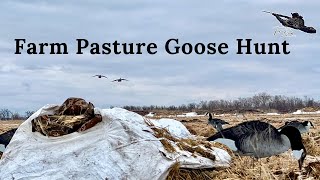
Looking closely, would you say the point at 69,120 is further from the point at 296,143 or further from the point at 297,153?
the point at 296,143

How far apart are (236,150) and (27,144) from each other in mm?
2991

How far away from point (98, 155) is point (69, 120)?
0.95m

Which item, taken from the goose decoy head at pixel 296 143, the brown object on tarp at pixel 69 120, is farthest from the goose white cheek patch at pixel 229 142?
the brown object on tarp at pixel 69 120

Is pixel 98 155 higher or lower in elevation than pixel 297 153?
higher

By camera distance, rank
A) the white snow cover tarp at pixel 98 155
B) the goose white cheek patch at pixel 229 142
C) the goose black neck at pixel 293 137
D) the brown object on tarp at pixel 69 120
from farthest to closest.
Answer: the goose white cheek patch at pixel 229 142
the goose black neck at pixel 293 137
the brown object on tarp at pixel 69 120
the white snow cover tarp at pixel 98 155

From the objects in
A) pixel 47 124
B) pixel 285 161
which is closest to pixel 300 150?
pixel 285 161

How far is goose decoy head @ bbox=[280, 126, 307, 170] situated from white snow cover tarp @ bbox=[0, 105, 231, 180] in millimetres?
1358

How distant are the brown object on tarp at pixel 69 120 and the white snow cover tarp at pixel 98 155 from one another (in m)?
0.11

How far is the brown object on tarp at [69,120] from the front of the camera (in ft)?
21.8

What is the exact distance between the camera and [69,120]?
6.77m

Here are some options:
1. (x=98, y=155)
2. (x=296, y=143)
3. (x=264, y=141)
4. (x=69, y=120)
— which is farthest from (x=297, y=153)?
(x=69, y=120)

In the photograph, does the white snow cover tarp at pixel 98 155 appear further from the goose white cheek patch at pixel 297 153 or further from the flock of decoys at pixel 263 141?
the goose white cheek patch at pixel 297 153

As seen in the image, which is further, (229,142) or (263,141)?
(229,142)

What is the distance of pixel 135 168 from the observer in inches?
236
